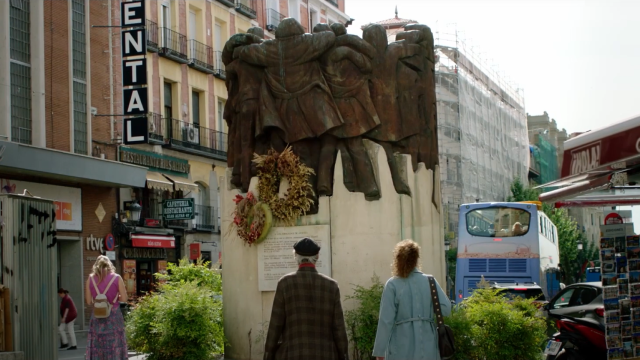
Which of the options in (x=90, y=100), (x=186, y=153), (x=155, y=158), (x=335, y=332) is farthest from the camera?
(x=186, y=153)

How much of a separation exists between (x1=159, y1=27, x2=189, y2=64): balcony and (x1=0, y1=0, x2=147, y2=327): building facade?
5.34 metres

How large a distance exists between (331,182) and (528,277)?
15.0 m

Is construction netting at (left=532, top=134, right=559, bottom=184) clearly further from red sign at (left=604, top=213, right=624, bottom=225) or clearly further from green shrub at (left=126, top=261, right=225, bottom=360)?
green shrub at (left=126, top=261, right=225, bottom=360)

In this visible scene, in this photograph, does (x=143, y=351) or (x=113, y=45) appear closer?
(x=143, y=351)

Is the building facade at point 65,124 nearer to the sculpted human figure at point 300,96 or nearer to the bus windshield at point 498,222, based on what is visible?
the bus windshield at point 498,222

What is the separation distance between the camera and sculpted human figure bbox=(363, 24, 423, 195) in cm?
1420

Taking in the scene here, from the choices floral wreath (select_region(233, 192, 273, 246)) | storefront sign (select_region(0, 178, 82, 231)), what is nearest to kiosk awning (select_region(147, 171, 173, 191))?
storefront sign (select_region(0, 178, 82, 231))

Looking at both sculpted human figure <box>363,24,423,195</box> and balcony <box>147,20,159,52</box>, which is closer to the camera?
sculpted human figure <box>363,24,423,195</box>

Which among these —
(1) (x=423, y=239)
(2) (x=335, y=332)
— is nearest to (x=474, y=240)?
(1) (x=423, y=239)

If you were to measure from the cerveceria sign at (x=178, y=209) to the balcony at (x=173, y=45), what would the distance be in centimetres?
588

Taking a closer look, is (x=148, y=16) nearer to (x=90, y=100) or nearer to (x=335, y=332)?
(x=90, y=100)

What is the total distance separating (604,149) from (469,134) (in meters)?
44.3

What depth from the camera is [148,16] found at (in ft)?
119

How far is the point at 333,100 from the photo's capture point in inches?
554
